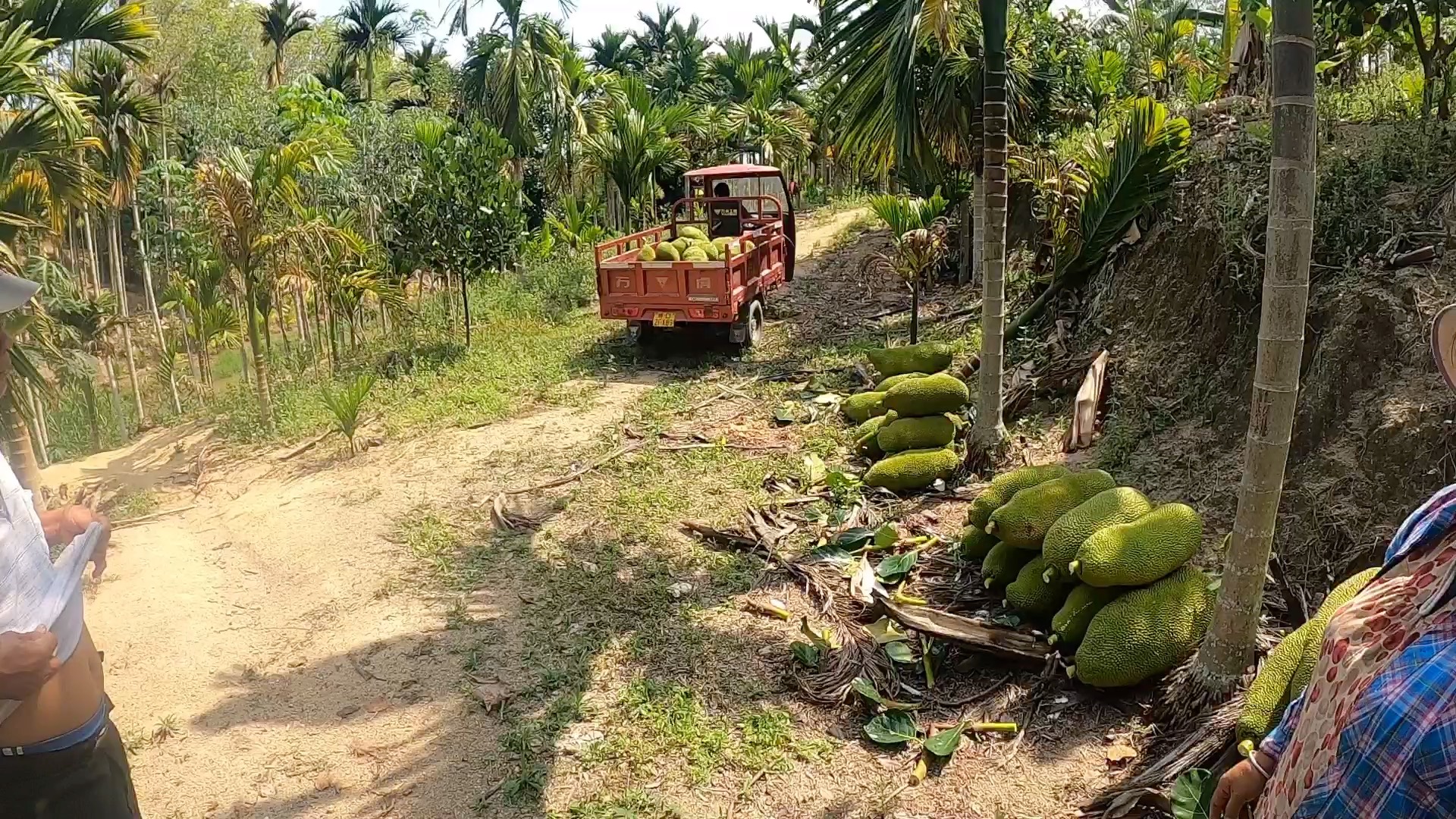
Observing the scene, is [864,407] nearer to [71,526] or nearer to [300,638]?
[300,638]

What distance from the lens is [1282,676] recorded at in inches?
113

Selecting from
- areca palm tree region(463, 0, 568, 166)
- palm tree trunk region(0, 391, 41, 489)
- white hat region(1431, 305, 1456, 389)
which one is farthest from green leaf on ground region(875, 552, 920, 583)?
areca palm tree region(463, 0, 568, 166)

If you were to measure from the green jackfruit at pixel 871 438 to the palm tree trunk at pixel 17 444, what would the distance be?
5.96 meters

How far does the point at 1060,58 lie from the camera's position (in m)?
12.1

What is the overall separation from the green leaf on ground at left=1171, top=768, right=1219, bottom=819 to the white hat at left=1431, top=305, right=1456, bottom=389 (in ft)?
5.89

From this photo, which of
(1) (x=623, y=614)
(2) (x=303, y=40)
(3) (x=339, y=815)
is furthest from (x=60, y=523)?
(2) (x=303, y=40)

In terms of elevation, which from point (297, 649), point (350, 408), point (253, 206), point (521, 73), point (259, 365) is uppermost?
point (521, 73)

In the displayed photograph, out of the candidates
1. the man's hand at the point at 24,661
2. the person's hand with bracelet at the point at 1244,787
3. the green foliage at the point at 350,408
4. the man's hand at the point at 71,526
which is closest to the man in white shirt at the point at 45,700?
the man's hand at the point at 24,661

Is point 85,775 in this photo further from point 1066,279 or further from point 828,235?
point 828,235

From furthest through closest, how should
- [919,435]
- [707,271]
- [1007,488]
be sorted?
[707,271] < [919,435] < [1007,488]

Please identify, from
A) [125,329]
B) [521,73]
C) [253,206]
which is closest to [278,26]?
[521,73]

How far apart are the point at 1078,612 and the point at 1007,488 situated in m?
0.93

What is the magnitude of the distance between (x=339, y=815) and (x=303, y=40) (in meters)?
34.5

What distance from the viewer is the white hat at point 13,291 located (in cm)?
200
